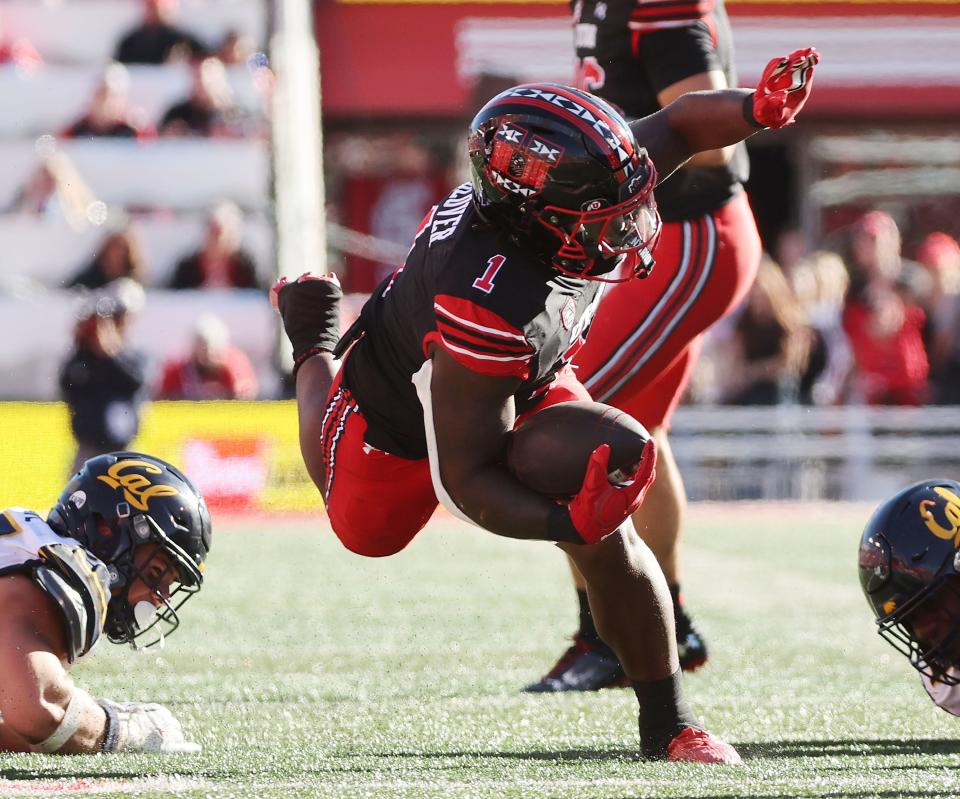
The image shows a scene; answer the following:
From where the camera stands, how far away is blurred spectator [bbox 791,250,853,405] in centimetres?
1087

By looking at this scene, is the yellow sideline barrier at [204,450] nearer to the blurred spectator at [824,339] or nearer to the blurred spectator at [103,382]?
the blurred spectator at [103,382]

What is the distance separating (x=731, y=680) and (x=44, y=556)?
6.56 ft

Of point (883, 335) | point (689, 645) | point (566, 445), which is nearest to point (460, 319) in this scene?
point (566, 445)

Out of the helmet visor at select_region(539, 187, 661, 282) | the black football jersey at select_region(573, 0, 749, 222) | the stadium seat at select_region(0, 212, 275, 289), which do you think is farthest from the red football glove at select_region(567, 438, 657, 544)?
the stadium seat at select_region(0, 212, 275, 289)

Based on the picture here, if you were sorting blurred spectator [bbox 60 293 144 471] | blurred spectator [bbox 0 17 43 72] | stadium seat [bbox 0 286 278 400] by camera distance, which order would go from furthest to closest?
blurred spectator [bbox 0 17 43 72], stadium seat [bbox 0 286 278 400], blurred spectator [bbox 60 293 144 471]

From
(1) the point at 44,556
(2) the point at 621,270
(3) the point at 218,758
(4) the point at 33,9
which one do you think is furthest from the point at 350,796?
(4) the point at 33,9

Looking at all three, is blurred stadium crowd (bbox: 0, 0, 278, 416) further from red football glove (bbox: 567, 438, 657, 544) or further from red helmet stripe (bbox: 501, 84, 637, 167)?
red football glove (bbox: 567, 438, 657, 544)

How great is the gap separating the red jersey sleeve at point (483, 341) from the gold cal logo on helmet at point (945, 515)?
94 centimetres

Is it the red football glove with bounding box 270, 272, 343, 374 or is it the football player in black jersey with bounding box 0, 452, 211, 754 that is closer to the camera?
the football player in black jersey with bounding box 0, 452, 211, 754

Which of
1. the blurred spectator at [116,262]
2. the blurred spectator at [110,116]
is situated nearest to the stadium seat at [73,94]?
the blurred spectator at [110,116]

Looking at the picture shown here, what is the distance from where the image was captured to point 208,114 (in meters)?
13.0

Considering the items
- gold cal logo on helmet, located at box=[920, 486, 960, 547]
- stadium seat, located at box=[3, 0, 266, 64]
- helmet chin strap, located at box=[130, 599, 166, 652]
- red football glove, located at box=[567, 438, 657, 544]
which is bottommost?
helmet chin strap, located at box=[130, 599, 166, 652]

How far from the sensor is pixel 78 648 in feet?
10.9

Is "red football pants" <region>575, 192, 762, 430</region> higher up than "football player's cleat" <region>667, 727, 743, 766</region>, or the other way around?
"red football pants" <region>575, 192, 762, 430</region>
